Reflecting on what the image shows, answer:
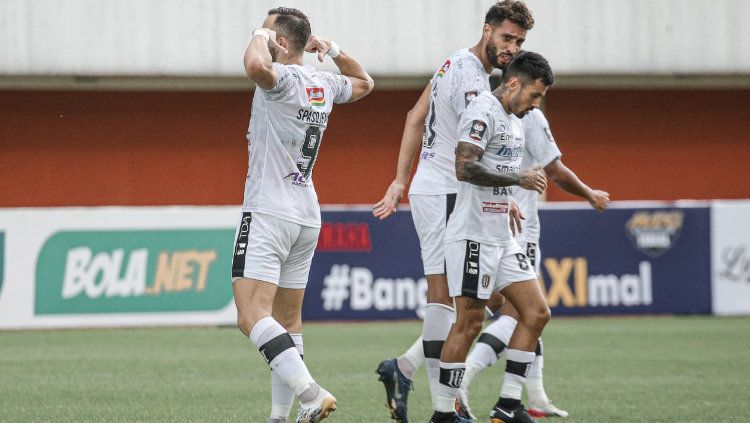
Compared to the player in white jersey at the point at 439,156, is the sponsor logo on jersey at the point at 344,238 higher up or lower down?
lower down

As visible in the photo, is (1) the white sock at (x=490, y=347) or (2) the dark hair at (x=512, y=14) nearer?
(2) the dark hair at (x=512, y=14)

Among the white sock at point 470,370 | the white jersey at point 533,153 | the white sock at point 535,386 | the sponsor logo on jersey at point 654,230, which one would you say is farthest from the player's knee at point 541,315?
the sponsor logo on jersey at point 654,230

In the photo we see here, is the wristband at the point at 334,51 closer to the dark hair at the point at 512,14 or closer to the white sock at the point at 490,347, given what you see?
the dark hair at the point at 512,14

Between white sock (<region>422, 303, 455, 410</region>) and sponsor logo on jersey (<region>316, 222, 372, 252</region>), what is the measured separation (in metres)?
8.55

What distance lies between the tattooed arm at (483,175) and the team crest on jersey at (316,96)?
2.60 ft

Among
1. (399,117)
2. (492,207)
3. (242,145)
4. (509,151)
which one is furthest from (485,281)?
(399,117)

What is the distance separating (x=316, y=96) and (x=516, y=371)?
200cm

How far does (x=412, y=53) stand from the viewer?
21031 millimetres

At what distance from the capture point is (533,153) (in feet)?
28.1

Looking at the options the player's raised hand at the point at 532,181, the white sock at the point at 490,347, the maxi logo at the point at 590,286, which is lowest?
the maxi logo at the point at 590,286

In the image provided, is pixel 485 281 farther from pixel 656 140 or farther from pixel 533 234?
pixel 656 140

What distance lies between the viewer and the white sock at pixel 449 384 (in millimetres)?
6941

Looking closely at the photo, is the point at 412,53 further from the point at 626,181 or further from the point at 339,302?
the point at 339,302

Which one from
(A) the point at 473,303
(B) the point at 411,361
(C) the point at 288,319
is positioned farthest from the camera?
(B) the point at 411,361
